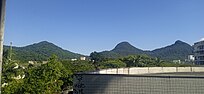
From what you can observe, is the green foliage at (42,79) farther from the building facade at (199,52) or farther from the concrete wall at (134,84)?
the building facade at (199,52)

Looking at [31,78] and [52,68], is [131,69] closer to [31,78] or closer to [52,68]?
[52,68]

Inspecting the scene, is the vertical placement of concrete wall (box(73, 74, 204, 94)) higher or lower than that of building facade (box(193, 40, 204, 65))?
lower

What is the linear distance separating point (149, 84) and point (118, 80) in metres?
1.50

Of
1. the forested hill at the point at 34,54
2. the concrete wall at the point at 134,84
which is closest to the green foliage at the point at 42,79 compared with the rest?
the concrete wall at the point at 134,84

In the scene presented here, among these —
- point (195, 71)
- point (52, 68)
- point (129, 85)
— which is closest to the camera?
point (129, 85)

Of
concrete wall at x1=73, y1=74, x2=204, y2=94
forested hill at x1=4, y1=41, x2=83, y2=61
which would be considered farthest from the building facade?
concrete wall at x1=73, y1=74, x2=204, y2=94

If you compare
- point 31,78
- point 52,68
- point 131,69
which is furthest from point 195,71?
point 31,78

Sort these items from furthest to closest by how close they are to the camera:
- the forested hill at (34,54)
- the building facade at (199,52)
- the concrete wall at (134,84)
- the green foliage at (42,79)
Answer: the forested hill at (34,54)
the building facade at (199,52)
the green foliage at (42,79)
the concrete wall at (134,84)

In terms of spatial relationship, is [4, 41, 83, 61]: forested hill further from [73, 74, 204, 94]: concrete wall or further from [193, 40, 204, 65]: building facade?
[193, 40, 204, 65]: building facade

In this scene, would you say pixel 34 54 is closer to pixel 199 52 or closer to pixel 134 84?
pixel 199 52

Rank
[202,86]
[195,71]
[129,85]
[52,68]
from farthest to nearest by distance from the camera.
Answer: [195,71] < [52,68] < [129,85] < [202,86]

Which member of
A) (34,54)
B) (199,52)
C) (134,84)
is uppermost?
(199,52)

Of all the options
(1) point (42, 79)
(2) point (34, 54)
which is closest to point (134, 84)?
(1) point (42, 79)

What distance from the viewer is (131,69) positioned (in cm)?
2645
